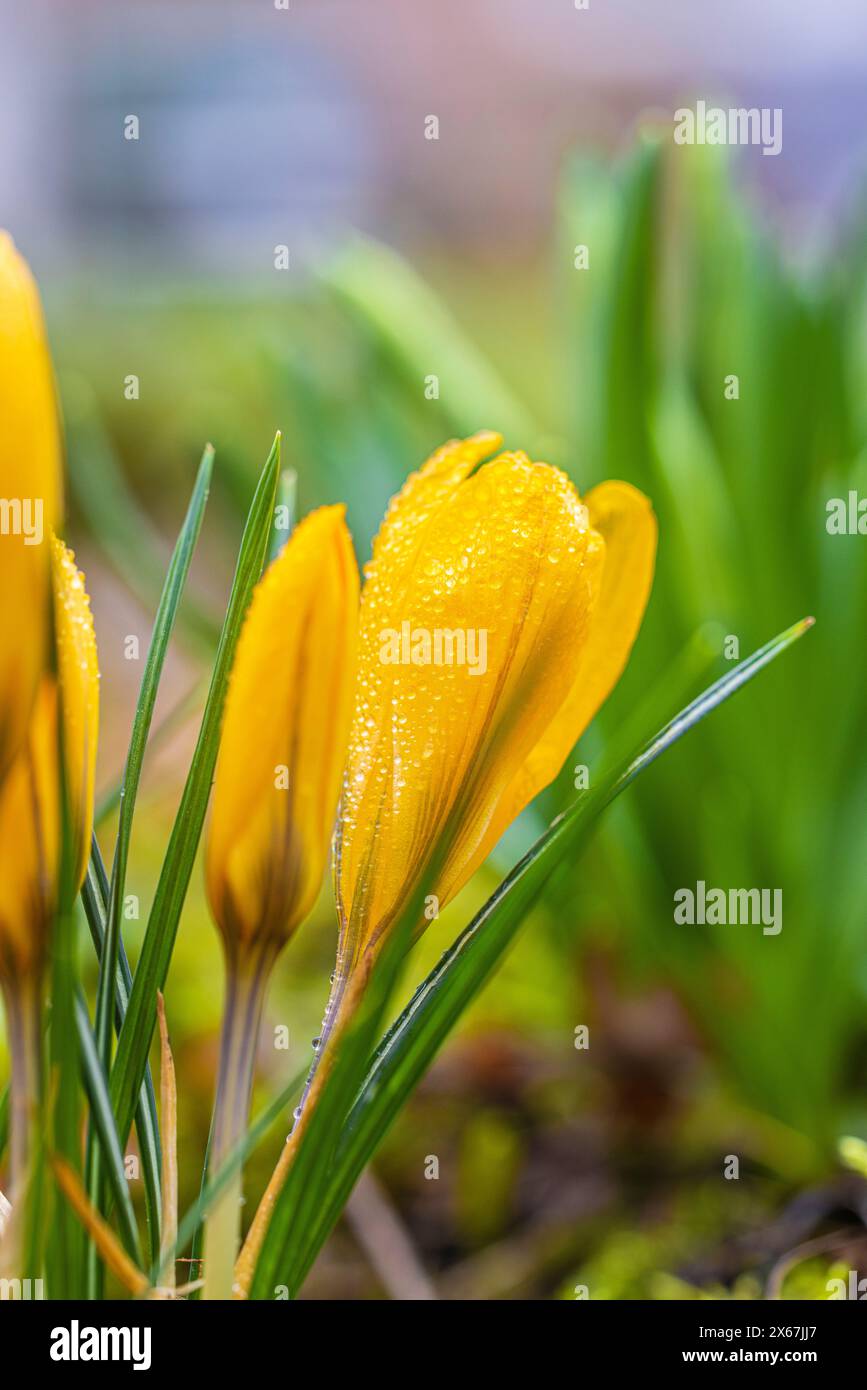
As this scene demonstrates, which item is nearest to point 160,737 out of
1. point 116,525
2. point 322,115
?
point 116,525

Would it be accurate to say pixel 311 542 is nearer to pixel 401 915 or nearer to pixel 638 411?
pixel 401 915

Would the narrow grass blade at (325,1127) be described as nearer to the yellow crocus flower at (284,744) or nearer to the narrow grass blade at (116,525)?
the yellow crocus flower at (284,744)

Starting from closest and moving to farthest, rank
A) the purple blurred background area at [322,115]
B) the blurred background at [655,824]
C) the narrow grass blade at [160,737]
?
1. the narrow grass blade at [160,737]
2. the blurred background at [655,824]
3. the purple blurred background area at [322,115]

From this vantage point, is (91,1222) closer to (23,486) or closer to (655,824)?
(23,486)

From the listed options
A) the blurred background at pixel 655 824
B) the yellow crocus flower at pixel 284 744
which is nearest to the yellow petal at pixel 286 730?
the yellow crocus flower at pixel 284 744

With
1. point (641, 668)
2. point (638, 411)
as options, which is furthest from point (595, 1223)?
point (638, 411)

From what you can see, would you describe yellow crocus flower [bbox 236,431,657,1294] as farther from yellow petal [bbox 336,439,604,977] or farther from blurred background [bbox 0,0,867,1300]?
blurred background [bbox 0,0,867,1300]

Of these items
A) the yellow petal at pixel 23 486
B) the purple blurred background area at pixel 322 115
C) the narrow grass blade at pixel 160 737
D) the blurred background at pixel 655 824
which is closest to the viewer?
the yellow petal at pixel 23 486

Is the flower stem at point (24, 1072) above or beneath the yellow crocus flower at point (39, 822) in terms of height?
beneath

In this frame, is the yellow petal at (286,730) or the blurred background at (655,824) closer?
the yellow petal at (286,730)
